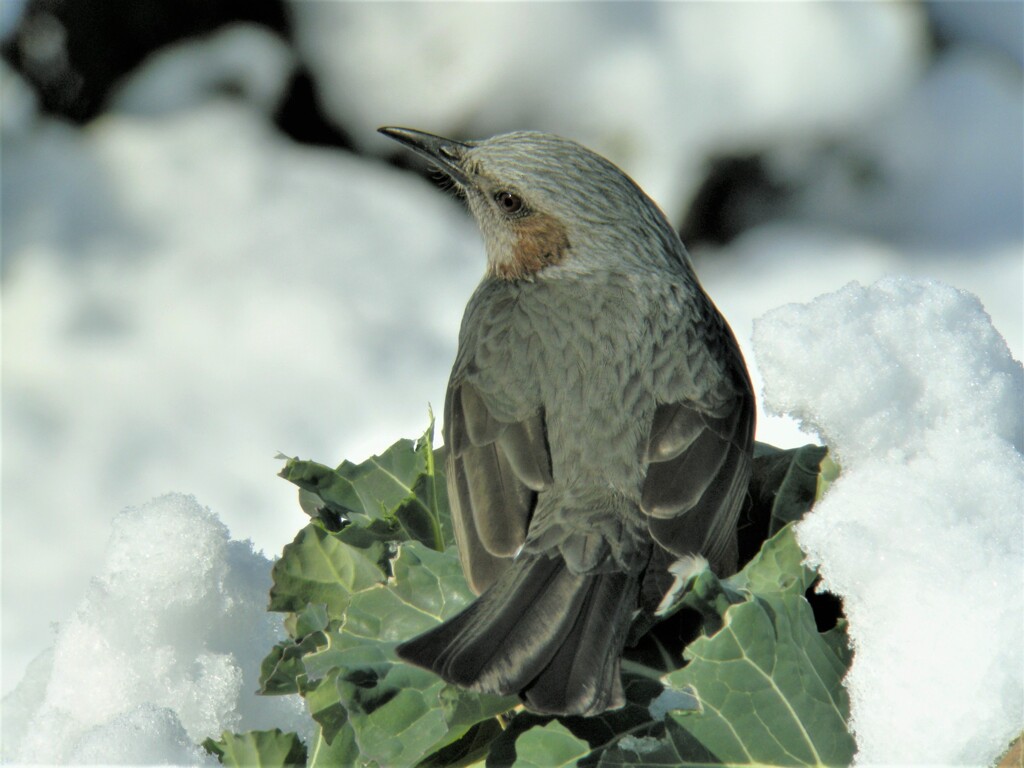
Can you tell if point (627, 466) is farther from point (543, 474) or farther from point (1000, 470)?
point (1000, 470)

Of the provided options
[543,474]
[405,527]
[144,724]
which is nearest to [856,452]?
[543,474]

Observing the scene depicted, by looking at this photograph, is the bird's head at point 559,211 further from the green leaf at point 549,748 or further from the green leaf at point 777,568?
the green leaf at point 549,748

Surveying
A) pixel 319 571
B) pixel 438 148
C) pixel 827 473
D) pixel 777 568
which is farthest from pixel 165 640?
pixel 438 148

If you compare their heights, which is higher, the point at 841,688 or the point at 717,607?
the point at 717,607

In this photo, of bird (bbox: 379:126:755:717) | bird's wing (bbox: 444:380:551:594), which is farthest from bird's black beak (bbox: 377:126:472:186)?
bird's wing (bbox: 444:380:551:594)

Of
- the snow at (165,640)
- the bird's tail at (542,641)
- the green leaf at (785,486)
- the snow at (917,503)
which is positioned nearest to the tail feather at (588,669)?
the bird's tail at (542,641)

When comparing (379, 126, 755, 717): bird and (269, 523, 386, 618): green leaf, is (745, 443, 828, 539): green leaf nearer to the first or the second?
(379, 126, 755, 717): bird
